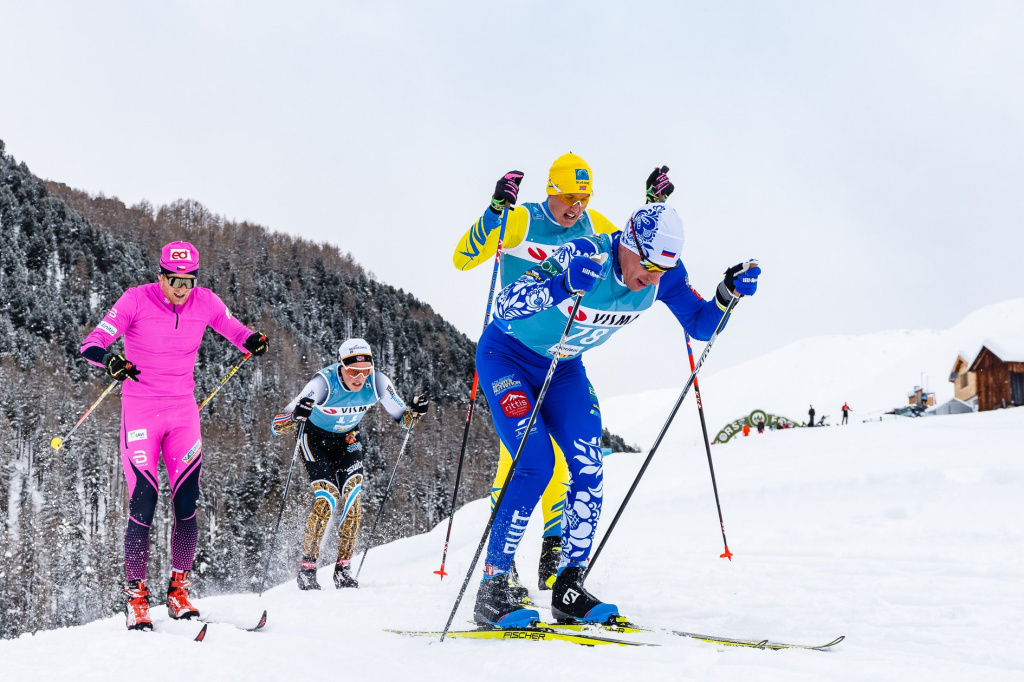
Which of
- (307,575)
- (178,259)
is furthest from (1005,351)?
(178,259)

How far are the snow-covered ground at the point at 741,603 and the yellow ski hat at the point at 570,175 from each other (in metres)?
2.43

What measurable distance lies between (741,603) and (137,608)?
3.35 m

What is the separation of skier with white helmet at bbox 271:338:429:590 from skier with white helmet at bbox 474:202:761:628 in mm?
2818

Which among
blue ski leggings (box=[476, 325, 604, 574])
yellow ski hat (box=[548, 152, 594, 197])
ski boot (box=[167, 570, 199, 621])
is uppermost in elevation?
yellow ski hat (box=[548, 152, 594, 197])

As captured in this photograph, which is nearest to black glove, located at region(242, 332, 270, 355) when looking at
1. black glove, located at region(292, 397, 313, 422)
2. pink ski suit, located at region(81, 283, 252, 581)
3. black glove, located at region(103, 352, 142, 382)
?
pink ski suit, located at region(81, 283, 252, 581)

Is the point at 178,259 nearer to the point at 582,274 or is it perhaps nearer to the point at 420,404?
the point at 582,274

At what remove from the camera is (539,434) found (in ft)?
12.3

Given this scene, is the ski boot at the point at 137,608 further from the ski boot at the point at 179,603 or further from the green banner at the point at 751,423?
the green banner at the point at 751,423

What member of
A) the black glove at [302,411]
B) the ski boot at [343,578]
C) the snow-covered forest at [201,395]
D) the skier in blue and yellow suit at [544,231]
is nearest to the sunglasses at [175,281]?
Answer: the skier in blue and yellow suit at [544,231]

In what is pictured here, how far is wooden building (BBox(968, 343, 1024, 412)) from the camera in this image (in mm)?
32844

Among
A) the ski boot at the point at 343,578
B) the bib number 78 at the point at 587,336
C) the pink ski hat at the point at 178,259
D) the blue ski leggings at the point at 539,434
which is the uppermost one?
the pink ski hat at the point at 178,259

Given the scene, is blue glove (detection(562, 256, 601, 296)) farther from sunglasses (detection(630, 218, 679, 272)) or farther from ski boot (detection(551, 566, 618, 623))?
ski boot (detection(551, 566, 618, 623))

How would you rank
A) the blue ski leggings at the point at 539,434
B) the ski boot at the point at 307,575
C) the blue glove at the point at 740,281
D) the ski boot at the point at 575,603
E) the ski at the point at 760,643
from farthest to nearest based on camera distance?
the ski boot at the point at 307,575 < the blue glove at the point at 740,281 < the blue ski leggings at the point at 539,434 < the ski boot at the point at 575,603 < the ski at the point at 760,643

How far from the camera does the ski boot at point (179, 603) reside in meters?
4.30
